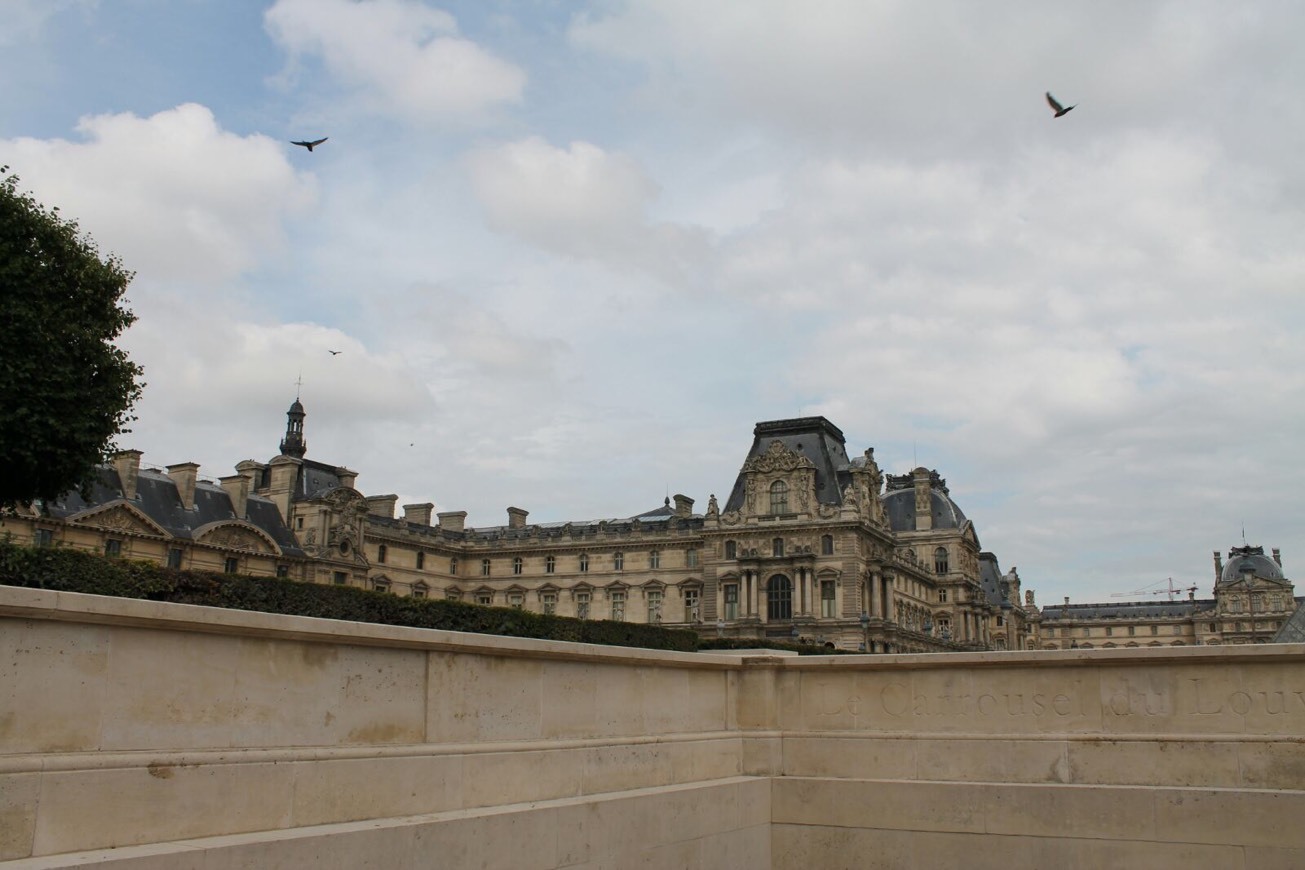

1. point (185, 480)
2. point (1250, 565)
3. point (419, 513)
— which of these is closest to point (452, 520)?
point (419, 513)

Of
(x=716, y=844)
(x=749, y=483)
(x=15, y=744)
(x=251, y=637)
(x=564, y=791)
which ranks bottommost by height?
(x=716, y=844)

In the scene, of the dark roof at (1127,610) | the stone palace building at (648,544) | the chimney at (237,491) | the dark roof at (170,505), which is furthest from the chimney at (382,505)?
the dark roof at (1127,610)

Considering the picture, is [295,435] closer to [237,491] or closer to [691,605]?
[237,491]

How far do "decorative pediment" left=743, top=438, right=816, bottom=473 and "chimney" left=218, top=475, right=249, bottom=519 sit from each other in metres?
37.4

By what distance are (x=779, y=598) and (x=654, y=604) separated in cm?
1311

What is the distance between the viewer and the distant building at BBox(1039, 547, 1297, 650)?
6117 inches

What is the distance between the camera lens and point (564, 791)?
1112cm

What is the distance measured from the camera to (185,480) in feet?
220

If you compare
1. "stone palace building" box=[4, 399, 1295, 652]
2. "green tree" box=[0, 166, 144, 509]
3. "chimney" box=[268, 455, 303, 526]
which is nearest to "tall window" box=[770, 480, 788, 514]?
"stone palace building" box=[4, 399, 1295, 652]

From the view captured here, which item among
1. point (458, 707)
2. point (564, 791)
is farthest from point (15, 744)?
point (564, 791)

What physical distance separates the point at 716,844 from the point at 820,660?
2727 millimetres

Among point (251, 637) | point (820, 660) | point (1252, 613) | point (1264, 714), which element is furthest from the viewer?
point (1252, 613)

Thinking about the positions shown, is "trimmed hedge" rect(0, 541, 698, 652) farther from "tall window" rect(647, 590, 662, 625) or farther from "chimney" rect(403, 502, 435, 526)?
"chimney" rect(403, 502, 435, 526)

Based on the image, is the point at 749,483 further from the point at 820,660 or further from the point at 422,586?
the point at 820,660
